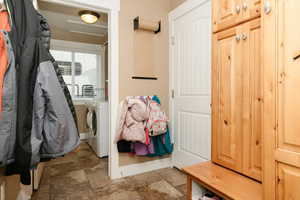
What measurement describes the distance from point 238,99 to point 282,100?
390 mm

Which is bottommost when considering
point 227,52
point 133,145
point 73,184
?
point 73,184

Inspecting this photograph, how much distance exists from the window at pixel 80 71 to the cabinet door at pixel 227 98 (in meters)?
3.70

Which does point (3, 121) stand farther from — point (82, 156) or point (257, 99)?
point (82, 156)

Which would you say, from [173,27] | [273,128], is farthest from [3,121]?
[173,27]

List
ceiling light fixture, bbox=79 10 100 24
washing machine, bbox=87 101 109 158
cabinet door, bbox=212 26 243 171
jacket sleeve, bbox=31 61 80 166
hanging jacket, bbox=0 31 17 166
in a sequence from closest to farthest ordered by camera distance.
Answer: hanging jacket, bbox=0 31 17 166, jacket sleeve, bbox=31 61 80 166, cabinet door, bbox=212 26 243 171, ceiling light fixture, bbox=79 10 100 24, washing machine, bbox=87 101 109 158

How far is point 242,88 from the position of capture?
3.81 ft

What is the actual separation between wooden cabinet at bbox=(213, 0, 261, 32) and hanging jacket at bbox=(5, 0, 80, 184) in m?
1.21

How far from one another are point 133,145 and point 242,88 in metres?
1.45

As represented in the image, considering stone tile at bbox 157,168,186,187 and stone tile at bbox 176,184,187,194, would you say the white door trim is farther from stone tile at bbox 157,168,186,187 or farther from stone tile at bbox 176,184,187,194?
stone tile at bbox 176,184,187,194

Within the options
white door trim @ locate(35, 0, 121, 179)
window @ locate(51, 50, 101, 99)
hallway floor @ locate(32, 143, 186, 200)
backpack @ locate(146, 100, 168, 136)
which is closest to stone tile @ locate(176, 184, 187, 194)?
hallway floor @ locate(32, 143, 186, 200)

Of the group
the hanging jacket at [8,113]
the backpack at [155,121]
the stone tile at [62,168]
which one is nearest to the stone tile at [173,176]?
the backpack at [155,121]

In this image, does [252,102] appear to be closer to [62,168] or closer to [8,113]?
[8,113]

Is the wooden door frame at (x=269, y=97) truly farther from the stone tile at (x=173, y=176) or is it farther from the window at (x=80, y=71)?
the window at (x=80, y=71)

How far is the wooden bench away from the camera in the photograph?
0.96m
